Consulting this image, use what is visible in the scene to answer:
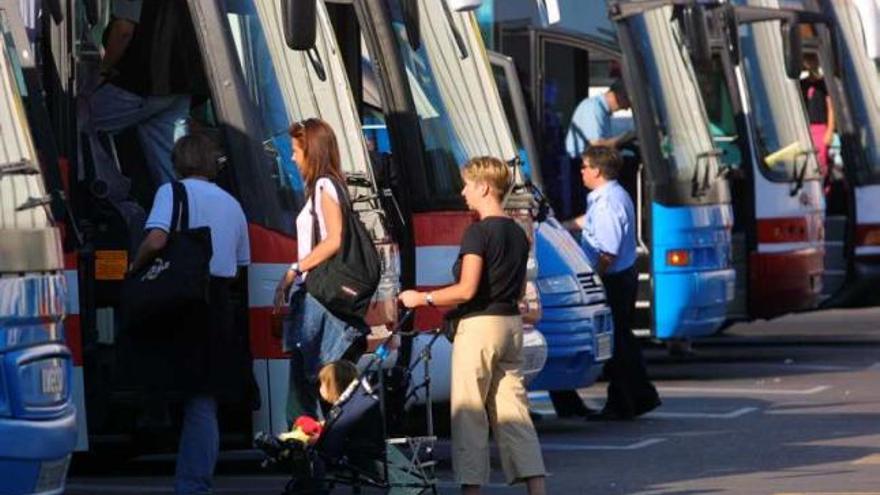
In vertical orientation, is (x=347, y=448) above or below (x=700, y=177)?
below

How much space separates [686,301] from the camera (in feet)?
59.4

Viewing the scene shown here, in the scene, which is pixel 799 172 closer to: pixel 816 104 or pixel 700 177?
pixel 700 177

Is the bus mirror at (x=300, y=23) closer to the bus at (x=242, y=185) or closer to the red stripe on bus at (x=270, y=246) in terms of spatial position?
the bus at (x=242, y=185)

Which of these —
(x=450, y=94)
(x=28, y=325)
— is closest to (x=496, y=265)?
(x=450, y=94)

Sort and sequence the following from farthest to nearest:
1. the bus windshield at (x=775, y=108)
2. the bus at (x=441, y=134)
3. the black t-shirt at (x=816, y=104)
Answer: the black t-shirt at (x=816, y=104), the bus windshield at (x=775, y=108), the bus at (x=441, y=134)

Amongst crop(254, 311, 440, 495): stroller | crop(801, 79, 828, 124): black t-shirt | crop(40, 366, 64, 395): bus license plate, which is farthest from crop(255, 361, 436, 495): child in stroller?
crop(801, 79, 828, 124): black t-shirt

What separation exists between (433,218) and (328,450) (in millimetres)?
2716

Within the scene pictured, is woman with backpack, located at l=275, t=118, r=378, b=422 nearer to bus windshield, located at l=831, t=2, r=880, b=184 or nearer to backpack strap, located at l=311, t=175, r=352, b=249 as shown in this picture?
backpack strap, located at l=311, t=175, r=352, b=249

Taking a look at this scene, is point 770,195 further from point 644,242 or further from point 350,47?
point 350,47

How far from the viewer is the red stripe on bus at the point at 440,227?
13.1 m

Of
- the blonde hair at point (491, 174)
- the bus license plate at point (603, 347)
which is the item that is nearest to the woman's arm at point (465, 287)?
the blonde hair at point (491, 174)

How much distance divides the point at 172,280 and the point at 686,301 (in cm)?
793

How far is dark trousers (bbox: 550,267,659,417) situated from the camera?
15719 mm

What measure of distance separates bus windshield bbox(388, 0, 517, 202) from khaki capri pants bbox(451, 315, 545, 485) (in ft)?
7.41
